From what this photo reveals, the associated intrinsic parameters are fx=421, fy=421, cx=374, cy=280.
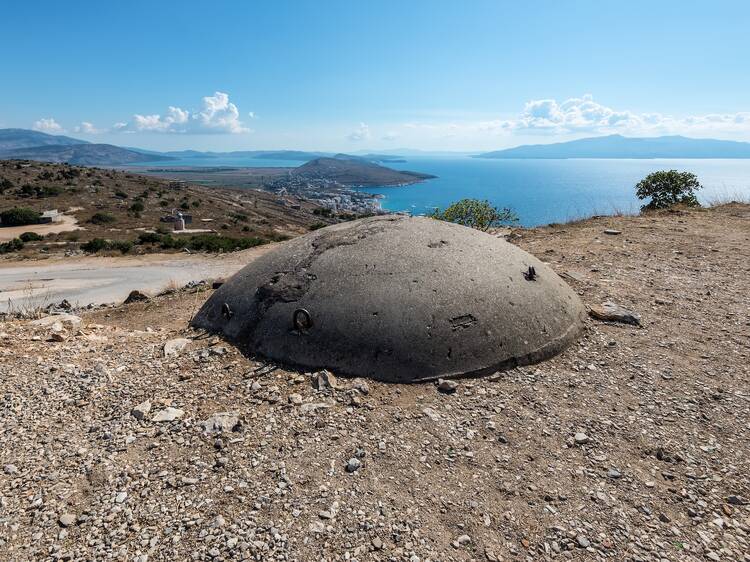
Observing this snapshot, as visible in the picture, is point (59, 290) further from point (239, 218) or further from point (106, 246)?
point (239, 218)

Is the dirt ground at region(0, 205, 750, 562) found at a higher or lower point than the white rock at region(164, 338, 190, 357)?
lower

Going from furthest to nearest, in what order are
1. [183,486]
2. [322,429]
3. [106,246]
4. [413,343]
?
[106,246], [413,343], [322,429], [183,486]

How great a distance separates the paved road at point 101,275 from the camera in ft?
52.4

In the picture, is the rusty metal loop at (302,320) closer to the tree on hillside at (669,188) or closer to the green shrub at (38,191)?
the tree on hillside at (669,188)

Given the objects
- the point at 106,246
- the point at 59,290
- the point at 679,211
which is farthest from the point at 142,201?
the point at 679,211

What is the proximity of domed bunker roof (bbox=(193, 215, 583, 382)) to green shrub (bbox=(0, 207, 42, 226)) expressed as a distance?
3875 centimetres

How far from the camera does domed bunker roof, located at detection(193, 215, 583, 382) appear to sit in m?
5.06

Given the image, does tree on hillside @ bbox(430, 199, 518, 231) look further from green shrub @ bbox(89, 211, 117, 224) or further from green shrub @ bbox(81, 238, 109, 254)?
green shrub @ bbox(89, 211, 117, 224)

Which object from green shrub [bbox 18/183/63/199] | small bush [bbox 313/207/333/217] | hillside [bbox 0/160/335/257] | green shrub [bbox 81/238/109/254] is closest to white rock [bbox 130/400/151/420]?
hillside [bbox 0/160/335/257]

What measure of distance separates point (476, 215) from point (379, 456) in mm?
12781

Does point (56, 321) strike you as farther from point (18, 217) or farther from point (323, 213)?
point (323, 213)

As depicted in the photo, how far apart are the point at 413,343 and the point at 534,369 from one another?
1.54 metres

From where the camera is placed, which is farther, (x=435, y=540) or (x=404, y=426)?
(x=404, y=426)

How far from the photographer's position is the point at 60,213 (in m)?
39.2
